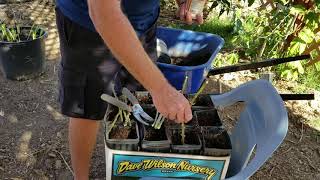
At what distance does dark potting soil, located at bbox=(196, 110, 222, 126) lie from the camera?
1.43 metres

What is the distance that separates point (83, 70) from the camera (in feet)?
4.50

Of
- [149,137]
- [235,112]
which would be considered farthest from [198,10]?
[235,112]

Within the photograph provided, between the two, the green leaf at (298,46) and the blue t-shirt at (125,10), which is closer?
the blue t-shirt at (125,10)

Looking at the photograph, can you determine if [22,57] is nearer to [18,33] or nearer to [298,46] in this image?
[18,33]

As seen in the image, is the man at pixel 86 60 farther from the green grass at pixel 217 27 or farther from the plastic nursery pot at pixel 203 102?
the green grass at pixel 217 27

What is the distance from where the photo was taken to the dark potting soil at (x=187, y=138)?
132cm

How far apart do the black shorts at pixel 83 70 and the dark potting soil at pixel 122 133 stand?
167 mm

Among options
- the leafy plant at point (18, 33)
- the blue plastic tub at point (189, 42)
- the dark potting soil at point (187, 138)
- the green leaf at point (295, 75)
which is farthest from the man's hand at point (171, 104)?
the green leaf at point (295, 75)

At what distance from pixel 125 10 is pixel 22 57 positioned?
1539 mm

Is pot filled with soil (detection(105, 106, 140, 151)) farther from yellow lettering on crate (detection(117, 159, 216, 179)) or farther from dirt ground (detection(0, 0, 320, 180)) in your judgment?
dirt ground (detection(0, 0, 320, 180))

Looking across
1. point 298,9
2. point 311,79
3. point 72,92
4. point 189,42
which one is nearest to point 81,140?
point 72,92

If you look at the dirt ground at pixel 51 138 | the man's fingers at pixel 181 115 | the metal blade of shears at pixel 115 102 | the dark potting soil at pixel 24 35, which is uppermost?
the man's fingers at pixel 181 115

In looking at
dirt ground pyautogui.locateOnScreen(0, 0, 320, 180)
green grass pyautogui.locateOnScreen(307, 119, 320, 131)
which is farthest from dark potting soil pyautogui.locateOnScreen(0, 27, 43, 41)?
green grass pyautogui.locateOnScreen(307, 119, 320, 131)

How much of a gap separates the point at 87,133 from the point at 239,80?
5.25ft
